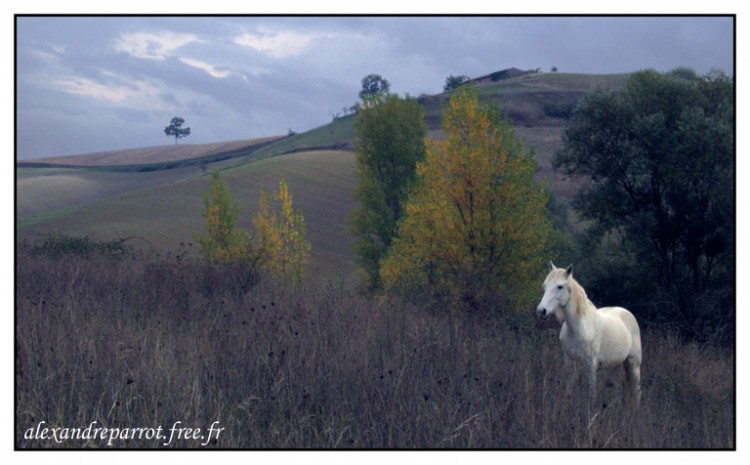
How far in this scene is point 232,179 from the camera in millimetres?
59094

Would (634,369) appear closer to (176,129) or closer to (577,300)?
(577,300)

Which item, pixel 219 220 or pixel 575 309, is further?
pixel 219 220

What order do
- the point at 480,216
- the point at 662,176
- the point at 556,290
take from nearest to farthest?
the point at 556,290 → the point at 480,216 → the point at 662,176

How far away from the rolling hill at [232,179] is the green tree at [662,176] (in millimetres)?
4827

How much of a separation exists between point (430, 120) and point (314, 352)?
3031 inches

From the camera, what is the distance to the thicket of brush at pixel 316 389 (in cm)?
580

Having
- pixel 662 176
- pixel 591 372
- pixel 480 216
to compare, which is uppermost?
pixel 662 176

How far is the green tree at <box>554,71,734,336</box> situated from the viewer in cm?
2317

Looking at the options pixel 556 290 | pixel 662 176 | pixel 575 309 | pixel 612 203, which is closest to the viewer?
pixel 556 290

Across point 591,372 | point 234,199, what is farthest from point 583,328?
point 234,199

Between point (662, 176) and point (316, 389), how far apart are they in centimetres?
2039

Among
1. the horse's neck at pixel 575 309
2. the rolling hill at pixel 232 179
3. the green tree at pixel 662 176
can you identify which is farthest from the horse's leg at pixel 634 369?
the green tree at pixel 662 176

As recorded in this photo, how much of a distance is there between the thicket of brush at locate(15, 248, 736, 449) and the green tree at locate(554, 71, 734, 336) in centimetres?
1569

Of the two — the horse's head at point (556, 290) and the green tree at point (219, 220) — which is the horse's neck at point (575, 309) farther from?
the green tree at point (219, 220)
